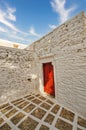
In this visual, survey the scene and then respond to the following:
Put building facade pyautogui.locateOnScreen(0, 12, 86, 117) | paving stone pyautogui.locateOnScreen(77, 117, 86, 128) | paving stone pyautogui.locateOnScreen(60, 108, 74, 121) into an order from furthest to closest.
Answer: building facade pyautogui.locateOnScreen(0, 12, 86, 117)
paving stone pyautogui.locateOnScreen(60, 108, 74, 121)
paving stone pyautogui.locateOnScreen(77, 117, 86, 128)

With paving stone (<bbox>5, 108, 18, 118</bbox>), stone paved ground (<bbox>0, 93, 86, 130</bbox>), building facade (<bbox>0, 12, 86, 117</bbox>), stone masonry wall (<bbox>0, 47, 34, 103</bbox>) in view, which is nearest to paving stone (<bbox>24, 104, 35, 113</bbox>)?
stone paved ground (<bbox>0, 93, 86, 130</bbox>)

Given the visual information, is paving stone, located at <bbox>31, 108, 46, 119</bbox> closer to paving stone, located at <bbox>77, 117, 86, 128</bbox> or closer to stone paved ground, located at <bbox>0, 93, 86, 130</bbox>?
stone paved ground, located at <bbox>0, 93, 86, 130</bbox>

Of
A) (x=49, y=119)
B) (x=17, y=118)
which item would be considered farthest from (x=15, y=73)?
(x=49, y=119)

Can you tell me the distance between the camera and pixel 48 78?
5.27 m

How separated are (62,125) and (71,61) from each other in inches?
87.3

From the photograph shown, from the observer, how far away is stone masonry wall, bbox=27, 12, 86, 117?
318 cm

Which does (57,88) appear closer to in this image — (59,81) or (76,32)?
(59,81)

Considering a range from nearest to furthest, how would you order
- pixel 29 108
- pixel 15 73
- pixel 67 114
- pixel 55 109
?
pixel 67 114, pixel 55 109, pixel 29 108, pixel 15 73

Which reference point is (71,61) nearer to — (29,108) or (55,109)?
(55,109)

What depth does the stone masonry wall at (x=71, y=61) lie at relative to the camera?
3.18m

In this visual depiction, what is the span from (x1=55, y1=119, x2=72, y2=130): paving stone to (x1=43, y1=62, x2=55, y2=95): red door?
208 centimetres

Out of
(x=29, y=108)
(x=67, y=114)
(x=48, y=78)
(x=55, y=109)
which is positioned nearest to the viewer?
(x=67, y=114)

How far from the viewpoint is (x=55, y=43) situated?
14.3ft

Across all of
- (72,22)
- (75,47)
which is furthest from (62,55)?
(72,22)
